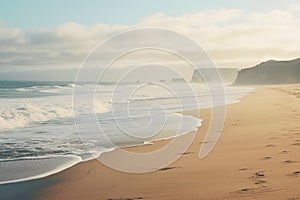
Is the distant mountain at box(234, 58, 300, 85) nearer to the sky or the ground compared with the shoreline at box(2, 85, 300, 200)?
nearer to the sky

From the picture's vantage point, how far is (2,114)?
19812 millimetres

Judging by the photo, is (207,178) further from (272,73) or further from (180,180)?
(272,73)

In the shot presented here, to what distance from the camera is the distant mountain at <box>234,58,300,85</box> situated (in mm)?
131800

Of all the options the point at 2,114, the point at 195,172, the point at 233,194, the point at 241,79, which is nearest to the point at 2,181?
the point at 195,172

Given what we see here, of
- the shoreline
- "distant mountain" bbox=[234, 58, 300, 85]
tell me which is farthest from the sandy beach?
"distant mountain" bbox=[234, 58, 300, 85]

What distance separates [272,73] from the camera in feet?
464

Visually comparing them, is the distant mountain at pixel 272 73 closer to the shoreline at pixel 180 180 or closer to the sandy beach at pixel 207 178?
the sandy beach at pixel 207 178

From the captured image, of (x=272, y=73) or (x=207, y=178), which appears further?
(x=272, y=73)

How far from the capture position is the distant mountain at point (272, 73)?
13180cm

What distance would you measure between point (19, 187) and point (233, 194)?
381 cm

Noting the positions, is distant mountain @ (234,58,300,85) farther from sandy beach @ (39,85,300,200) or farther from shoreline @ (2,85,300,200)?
shoreline @ (2,85,300,200)

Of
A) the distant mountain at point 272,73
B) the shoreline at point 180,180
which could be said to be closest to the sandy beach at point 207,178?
the shoreline at point 180,180

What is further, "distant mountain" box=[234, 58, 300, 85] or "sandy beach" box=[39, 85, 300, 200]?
"distant mountain" box=[234, 58, 300, 85]

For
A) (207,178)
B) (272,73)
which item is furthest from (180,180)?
(272,73)
